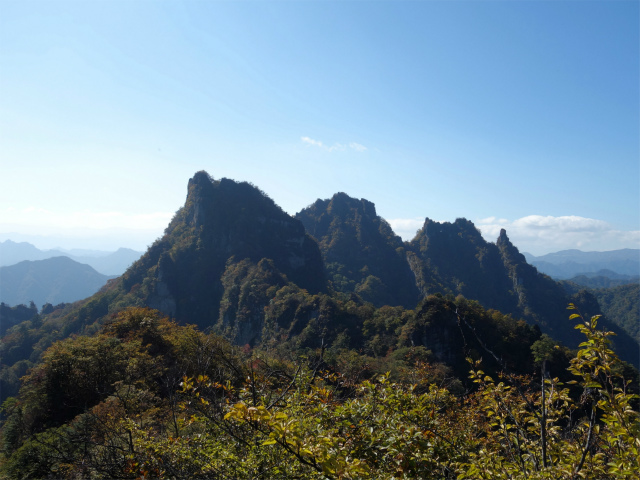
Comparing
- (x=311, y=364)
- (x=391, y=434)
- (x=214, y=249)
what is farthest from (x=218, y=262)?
(x=391, y=434)

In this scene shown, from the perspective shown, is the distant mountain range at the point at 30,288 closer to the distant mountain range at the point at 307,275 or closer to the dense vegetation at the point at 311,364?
the dense vegetation at the point at 311,364

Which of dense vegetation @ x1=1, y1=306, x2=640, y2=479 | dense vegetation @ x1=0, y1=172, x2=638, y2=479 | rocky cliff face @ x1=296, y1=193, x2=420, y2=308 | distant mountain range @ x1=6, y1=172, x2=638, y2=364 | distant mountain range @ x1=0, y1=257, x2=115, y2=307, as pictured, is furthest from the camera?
distant mountain range @ x1=0, y1=257, x2=115, y2=307

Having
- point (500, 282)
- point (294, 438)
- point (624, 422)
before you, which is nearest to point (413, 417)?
A: point (624, 422)

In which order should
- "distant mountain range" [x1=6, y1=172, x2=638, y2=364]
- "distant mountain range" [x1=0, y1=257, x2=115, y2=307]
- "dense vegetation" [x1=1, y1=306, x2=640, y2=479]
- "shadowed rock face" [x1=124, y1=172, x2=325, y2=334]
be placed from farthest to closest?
"distant mountain range" [x1=0, y1=257, x2=115, y2=307] < "shadowed rock face" [x1=124, y1=172, x2=325, y2=334] < "distant mountain range" [x1=6, y1=172, x2=638, y2=364] < "dense vegetation" [x1=1, y1=306, x2=640, y2=479]

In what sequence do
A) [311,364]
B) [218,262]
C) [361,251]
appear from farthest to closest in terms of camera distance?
[361,251]
[218,262]
[311,364]

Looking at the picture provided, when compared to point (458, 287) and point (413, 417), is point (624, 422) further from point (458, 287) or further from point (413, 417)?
point (458, 287)

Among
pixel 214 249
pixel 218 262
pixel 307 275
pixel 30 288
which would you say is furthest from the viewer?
pixel 30 288

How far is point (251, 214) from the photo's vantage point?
7644cm

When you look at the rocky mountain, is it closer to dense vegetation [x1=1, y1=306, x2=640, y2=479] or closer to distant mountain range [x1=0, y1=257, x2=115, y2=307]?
dense vegetation [x1=1, y1=306, x2=640, y2=479]

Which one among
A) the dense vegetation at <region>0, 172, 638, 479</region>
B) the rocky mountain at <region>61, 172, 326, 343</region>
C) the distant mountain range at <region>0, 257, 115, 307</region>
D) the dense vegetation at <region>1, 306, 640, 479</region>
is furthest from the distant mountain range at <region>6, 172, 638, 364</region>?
the distant mountain range at <region>0, 257, 115, 307</region>

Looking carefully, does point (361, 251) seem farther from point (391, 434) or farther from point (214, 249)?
point (391, 434)

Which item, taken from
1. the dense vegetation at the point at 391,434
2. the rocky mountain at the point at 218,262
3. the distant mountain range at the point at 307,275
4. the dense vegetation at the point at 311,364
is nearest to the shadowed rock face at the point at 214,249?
the rocky mountain at the point at 218,262

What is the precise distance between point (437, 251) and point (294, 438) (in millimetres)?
124457

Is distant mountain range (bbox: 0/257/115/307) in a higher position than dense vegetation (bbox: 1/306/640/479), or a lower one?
lower
